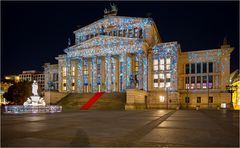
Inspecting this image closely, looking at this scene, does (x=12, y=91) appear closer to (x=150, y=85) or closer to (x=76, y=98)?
(x=76, y=98)

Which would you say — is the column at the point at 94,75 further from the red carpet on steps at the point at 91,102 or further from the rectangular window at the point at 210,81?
the rectangular window at the point at 210,81

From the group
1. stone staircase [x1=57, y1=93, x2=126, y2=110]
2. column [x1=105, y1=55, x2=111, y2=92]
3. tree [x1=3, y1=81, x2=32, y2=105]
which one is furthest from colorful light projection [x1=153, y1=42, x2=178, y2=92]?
tree [x1=3, y1=81, x2=32, y2=105]

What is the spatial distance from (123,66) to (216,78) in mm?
26821

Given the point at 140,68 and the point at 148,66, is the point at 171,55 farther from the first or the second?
the point at 140,68

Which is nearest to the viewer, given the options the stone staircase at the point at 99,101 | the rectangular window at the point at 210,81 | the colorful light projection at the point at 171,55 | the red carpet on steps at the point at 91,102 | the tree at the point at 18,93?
the red carpet on steps at the point at 91,102

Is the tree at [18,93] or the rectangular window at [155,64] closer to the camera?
the rectangular window at [155,64]

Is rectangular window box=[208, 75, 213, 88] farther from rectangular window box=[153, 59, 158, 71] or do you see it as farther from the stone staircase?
the stone staircase

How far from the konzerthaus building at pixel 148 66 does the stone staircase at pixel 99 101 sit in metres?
7.49

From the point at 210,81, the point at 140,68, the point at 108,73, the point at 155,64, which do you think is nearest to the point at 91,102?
the point at 108,73

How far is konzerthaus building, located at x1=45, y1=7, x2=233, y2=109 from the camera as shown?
5900cm

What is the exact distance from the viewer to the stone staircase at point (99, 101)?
46.0 meters

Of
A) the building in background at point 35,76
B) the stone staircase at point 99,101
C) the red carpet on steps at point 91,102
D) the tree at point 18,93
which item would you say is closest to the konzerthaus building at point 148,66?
the stone staircase at point 99,101

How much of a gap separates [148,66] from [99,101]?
20.6 meters

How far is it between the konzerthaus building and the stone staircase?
7492 mm
